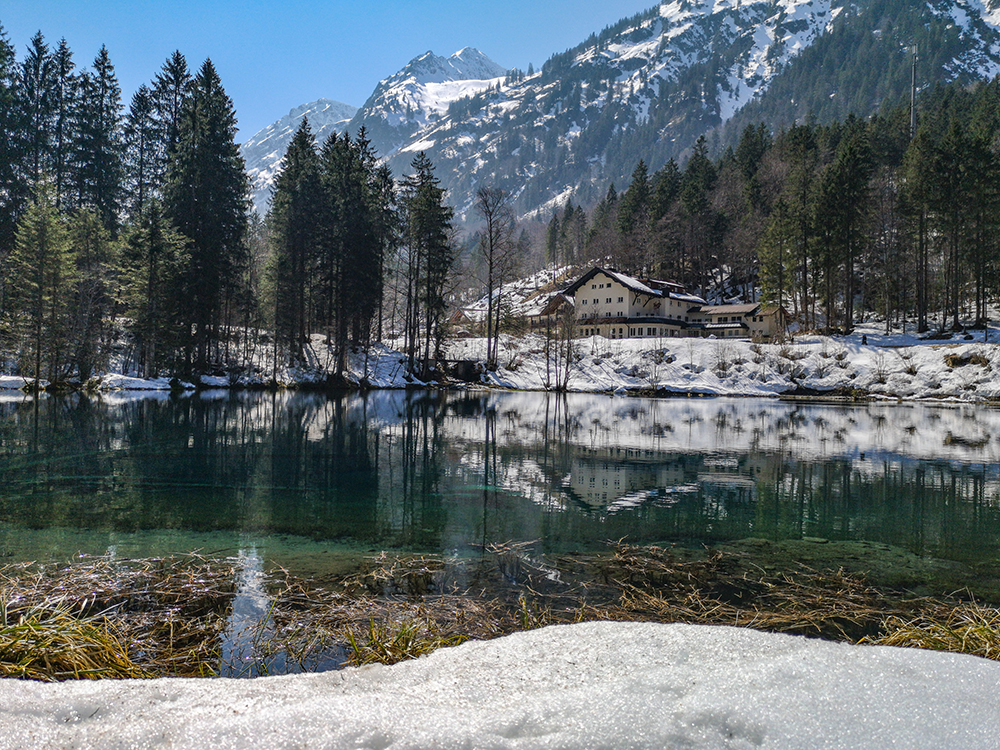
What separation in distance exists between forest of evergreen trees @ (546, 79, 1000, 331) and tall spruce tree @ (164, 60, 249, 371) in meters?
47.7

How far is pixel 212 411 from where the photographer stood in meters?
25.8

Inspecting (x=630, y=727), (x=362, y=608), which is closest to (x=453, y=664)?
(x=630, y=727)

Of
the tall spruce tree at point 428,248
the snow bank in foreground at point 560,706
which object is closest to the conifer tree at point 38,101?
the tall spruce tree at point 428,248

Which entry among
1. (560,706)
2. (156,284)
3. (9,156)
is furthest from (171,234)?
(560,706)

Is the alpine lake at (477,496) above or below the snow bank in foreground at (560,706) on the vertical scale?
below

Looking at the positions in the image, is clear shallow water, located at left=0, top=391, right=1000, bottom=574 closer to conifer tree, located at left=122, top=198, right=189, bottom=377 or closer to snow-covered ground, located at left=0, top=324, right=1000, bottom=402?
conifer tree, located at left=122, top=198, right=189, bottom=377

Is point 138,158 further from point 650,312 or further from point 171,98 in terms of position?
point 650,312

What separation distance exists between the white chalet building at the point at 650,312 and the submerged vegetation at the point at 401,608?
5634 centimetres

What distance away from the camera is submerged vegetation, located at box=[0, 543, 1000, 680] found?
3.81 metres

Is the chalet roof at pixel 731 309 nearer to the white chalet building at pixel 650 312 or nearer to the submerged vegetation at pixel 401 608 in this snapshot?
the white chalet building at pixel 650 312

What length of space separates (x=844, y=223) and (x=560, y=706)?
55645 mm

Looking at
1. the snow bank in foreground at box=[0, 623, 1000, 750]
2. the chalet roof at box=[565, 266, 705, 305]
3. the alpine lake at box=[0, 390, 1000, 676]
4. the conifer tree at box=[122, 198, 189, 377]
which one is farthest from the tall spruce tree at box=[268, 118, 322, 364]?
the snow bank in foreground at box=[0, 623, 1000, 750]

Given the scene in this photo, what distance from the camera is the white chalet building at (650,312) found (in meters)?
62.9

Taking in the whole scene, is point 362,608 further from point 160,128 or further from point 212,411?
point 160,128
